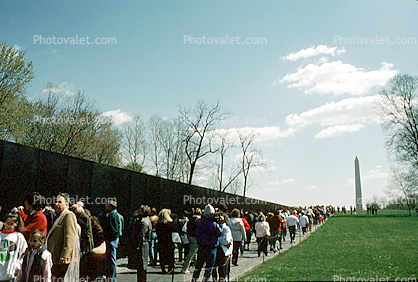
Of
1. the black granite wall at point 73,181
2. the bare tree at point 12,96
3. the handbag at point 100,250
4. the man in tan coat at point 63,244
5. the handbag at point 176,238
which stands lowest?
the handbag at point 176,238

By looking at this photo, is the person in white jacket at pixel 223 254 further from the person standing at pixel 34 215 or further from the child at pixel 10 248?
the child at pixel 10 248

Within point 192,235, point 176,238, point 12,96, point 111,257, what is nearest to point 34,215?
point 111,257

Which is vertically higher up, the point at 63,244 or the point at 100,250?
the point at 63,244

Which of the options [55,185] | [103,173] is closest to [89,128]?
[103,173]

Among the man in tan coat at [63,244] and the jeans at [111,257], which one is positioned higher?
the man in tan coat at [63,244]

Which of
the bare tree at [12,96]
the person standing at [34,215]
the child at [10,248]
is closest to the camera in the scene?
the child at [10,248]

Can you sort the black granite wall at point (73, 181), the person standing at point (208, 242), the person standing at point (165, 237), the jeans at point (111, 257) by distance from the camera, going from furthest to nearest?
the person standing at point (165, 237)
the black granite wall at point (73, 181)
the jeans at point (111, 257)
the person standing at point (208, 242)

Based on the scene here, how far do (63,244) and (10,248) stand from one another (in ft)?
3.60

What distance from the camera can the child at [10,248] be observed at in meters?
6.18

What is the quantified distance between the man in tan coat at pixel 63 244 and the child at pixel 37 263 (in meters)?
0.30

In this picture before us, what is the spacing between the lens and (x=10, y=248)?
20.7 feet

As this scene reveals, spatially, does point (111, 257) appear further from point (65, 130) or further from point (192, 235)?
point (65, 130)

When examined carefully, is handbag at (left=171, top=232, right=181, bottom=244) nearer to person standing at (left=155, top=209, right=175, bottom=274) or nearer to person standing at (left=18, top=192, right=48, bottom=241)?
person standing at (left=155, top=209, right=175, bottom=274)

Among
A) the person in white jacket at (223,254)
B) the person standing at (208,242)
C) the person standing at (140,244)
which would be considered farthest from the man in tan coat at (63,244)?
the person in white jacket at (223,254)
